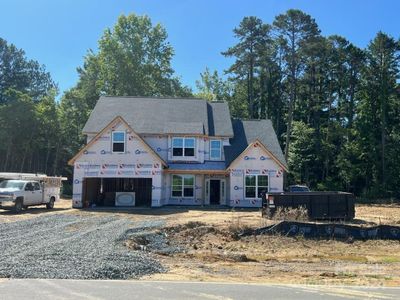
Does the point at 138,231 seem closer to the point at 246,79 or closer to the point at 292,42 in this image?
the point at 292,42

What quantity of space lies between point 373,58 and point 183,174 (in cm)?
3360

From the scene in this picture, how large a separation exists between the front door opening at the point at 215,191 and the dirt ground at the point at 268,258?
12.5 metres

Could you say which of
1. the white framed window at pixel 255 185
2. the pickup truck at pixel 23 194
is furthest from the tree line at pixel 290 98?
the pickup truck at pixel 23 194

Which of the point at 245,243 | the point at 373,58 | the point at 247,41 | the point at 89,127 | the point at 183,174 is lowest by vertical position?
the point at 245,243

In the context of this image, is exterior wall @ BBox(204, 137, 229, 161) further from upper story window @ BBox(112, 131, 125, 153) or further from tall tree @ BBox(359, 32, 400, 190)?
tall tree @ BBox(359, 32, 400, 190)

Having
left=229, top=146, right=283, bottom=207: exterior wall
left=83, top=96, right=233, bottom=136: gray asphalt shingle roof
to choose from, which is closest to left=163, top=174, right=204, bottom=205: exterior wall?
left=229, top=146, right=283, bottom=207: exterior wall

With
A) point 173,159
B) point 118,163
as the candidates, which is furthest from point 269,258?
point 173,159

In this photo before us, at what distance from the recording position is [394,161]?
53.7m

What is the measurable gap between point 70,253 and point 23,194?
53.7 ft

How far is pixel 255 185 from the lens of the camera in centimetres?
3428

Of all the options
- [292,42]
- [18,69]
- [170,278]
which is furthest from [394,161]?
[18,69]

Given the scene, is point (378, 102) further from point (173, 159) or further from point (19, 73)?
point (19, 73)

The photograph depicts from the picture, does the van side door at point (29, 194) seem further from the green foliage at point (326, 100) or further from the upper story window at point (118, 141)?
the green foliage at point (326, 100)

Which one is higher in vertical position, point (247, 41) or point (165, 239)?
point (247, 41)
